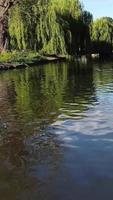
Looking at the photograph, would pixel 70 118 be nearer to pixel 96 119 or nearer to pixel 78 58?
pixel 96 119

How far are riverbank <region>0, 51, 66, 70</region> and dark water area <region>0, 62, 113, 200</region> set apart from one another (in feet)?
73.4

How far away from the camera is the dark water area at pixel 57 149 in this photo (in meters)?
7.37

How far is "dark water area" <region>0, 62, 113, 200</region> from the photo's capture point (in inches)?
290

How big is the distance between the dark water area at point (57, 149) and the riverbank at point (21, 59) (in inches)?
881

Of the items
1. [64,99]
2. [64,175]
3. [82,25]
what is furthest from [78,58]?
Result: [64,175]

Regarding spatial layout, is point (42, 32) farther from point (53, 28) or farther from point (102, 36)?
point (102, 36)

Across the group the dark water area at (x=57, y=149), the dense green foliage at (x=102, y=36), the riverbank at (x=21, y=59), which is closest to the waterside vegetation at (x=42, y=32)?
the riverbank at (x=21, y=59)

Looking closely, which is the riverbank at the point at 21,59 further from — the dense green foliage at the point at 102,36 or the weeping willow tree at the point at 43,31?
the dense green foliage at the point at 102,36

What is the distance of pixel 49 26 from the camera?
159 feet

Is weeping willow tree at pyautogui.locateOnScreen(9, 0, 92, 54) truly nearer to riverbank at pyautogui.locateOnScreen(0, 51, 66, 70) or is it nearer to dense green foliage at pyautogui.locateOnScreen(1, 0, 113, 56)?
dense green foliage at pyautogui.locateOnScreen(1, 0, 113, 56)

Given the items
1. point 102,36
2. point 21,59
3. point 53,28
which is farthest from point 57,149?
point 102,36

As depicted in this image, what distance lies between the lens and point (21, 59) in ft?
145

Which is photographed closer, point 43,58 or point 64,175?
point 64,175

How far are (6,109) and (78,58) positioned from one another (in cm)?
3818
